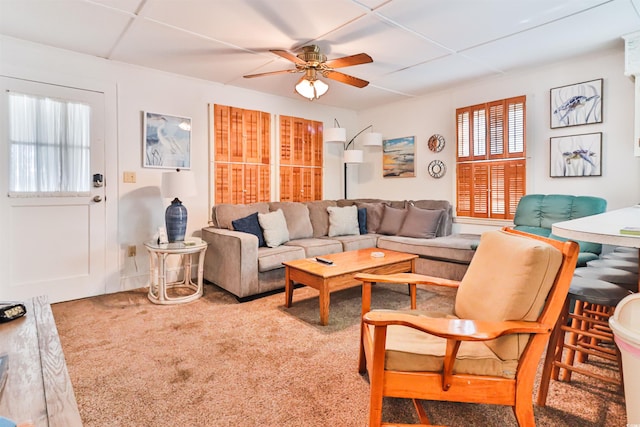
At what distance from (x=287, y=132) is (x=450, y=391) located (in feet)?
13.6

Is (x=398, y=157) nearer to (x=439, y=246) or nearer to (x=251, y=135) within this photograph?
(x=439, y=246)

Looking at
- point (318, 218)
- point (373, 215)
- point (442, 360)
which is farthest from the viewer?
point (373, 215)

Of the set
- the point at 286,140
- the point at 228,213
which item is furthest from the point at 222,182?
the point at 286,140

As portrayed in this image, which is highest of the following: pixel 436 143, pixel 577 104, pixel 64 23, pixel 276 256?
pixel 64 23

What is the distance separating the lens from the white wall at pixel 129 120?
311 cm

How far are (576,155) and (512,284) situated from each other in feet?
9.89

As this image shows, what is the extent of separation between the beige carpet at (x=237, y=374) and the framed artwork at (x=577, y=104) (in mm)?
2354

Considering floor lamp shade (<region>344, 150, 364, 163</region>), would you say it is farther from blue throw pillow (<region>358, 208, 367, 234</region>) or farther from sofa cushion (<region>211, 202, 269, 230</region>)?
sofa cushion (<region>211, 202, 269, 230</region>)

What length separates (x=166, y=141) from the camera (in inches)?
150

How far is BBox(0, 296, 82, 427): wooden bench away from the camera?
81 centimetres

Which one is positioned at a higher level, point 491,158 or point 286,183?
point 491,158

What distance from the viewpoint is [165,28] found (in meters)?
2.75

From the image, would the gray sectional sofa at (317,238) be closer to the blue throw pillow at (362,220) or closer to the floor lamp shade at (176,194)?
the blue throw pillow at (362,220)

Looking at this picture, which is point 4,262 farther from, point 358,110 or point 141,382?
point 358,110
